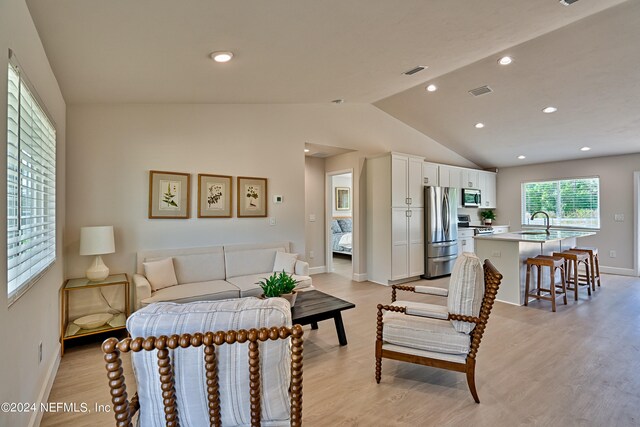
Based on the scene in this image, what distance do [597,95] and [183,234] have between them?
5630mm

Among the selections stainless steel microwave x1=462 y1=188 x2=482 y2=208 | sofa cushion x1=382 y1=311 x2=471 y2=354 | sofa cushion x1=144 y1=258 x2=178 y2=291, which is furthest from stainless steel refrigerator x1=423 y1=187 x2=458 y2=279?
sofa cushion x1=144 y1=258 x2=178 y2=291

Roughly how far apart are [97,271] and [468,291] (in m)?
3.33

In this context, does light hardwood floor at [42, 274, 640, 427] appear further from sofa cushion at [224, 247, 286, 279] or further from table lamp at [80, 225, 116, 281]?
sofa cushion at [224, 247, 286, 279]

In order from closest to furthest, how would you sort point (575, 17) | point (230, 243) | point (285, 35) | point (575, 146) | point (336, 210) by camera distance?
point (285, 35) → point (575, 17) → point (230, 243) → point (575, 146) → point (336, 210)

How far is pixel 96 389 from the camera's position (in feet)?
7.60

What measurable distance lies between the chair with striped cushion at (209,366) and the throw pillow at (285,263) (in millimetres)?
3009

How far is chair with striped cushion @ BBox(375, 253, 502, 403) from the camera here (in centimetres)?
213

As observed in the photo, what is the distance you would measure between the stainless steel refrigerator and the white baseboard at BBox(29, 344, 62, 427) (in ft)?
17.1

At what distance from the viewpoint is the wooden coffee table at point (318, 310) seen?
274 centimetres

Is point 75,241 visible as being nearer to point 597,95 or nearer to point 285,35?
point 285,35

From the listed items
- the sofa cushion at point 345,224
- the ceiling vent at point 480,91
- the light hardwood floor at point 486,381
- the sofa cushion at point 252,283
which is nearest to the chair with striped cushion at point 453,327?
the light hardwood floor at point 486,381

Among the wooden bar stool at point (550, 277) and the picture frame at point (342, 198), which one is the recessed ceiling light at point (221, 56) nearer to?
the wooden bar stool at point (550, 277)

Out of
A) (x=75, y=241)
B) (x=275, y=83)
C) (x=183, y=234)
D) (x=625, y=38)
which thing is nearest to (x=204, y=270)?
(x=183, y=234)

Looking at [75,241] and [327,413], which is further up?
[75,241]
